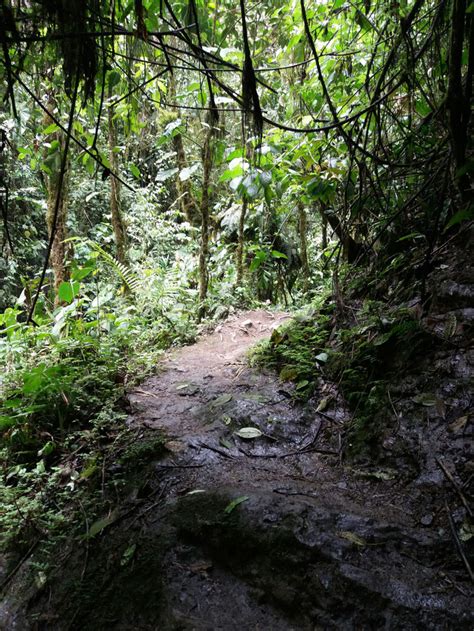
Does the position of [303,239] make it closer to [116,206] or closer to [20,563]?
[116,206]

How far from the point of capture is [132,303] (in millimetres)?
6113

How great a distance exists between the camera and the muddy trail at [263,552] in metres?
1.50

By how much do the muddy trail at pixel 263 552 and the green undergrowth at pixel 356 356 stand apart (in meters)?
0.19

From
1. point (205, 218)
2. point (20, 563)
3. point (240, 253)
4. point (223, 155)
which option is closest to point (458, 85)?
point (223, 155)

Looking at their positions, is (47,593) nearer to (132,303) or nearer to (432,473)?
(432,473)

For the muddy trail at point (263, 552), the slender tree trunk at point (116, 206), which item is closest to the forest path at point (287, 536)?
the muddy trail at point (263, 552)

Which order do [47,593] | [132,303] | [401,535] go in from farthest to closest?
[132,303], [47,593], [401,535]

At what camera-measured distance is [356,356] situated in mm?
2891

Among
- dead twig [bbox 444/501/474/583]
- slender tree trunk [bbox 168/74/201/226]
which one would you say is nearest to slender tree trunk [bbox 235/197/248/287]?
slender tree trunk [bbox 168/74/201/226]

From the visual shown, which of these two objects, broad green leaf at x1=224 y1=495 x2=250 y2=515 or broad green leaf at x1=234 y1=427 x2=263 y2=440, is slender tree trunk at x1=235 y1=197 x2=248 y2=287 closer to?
broad green leaf at x1=234 y1=427 x2=263 y2=440

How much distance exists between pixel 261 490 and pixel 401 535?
680 mm

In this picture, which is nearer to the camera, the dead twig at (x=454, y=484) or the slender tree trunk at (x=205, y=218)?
the dead twig at (x=454, y=484)

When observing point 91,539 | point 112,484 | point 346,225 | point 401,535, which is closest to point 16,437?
point 112,484

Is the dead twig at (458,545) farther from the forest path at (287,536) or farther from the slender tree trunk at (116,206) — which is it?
the slender tree trunk at (116,206)
